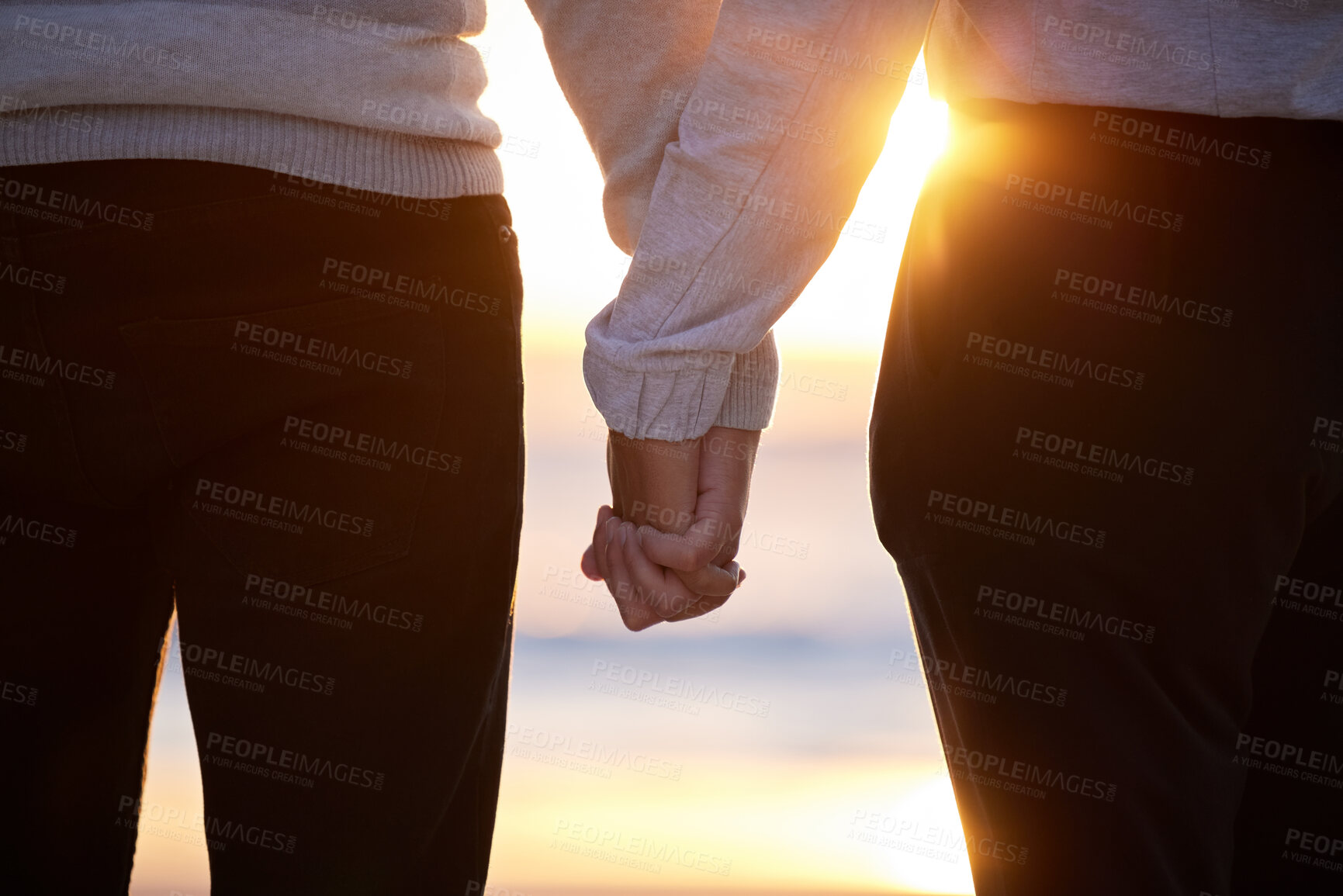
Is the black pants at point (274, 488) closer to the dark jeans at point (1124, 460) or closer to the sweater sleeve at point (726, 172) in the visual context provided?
the sweater sleeve at point (726, 172)

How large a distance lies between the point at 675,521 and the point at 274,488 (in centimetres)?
39

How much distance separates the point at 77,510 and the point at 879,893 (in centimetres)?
212

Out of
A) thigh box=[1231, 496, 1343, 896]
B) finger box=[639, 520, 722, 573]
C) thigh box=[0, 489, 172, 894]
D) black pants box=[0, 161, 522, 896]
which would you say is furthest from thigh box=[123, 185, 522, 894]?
thigh box=[1231, 496, 1343, 896]

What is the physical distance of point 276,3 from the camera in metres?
0.90

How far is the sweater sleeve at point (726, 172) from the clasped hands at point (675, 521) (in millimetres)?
31

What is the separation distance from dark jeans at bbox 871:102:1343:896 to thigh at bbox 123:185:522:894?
40cm

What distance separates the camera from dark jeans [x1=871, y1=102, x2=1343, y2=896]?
0.79 meters

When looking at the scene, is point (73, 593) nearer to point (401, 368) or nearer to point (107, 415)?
point (107, 415)

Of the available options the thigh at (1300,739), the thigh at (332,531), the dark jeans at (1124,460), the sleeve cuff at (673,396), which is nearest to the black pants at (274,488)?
the thigh at (332,531)

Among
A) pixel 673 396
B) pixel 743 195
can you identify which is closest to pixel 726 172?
pixel 743 195

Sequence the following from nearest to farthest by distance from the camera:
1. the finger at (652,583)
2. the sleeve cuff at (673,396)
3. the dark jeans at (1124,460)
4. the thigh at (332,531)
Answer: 1. the dark jeans at (1124,460)
2. the thigh at (332,531)
3. the sleeve cuff at (673,396)
4. the finger at (652,583)

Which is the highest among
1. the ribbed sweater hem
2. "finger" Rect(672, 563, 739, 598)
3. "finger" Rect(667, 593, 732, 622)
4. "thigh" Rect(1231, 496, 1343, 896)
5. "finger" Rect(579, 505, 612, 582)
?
the ribbed sweater hem

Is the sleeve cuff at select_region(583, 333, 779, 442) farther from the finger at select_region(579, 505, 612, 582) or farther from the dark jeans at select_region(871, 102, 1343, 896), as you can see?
the dark jeans at select_region(871, 102, 1343, 896)

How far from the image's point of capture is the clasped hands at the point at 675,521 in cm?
114
